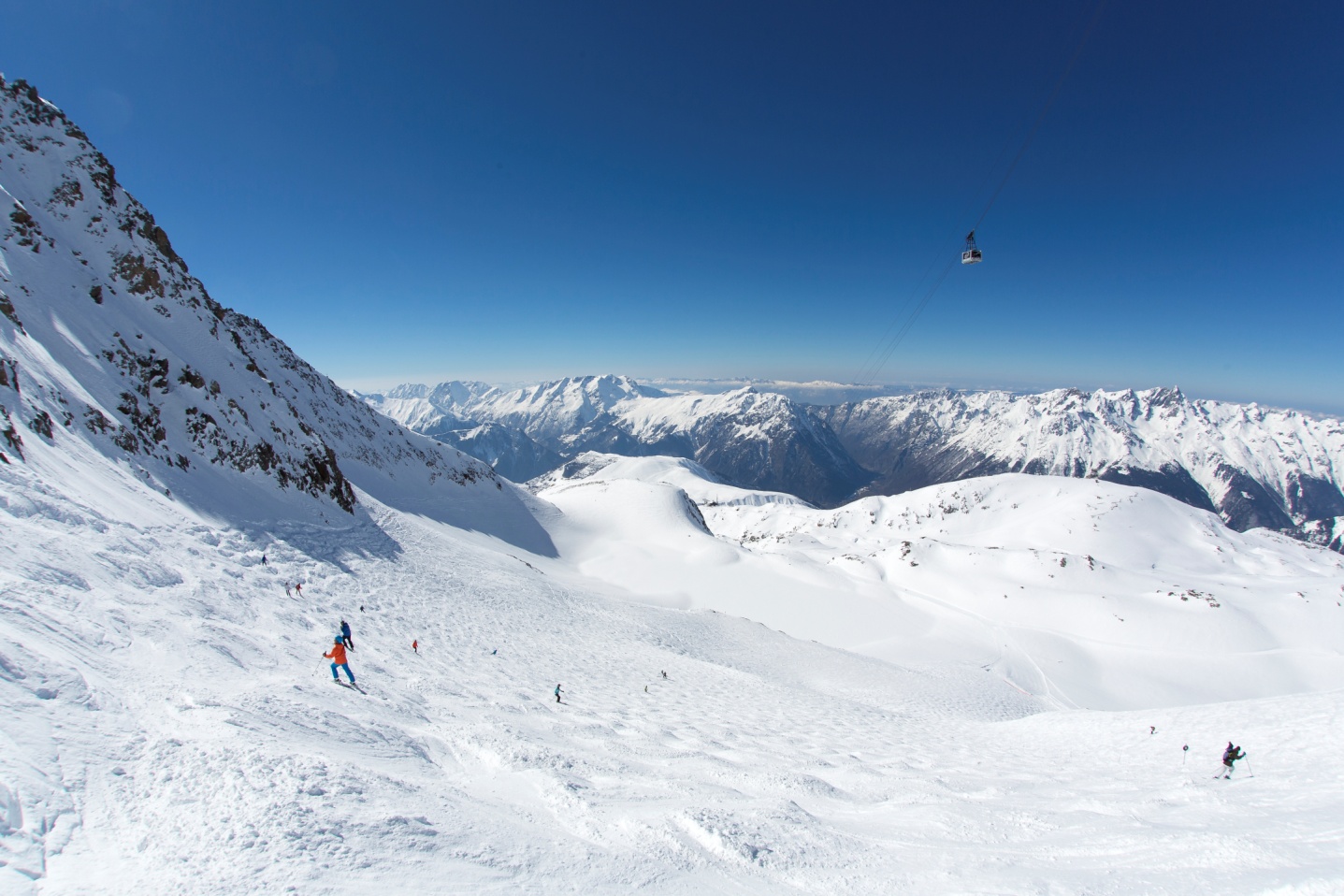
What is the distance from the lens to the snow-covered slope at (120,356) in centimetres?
2212

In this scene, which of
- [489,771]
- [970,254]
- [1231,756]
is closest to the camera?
[489,771]

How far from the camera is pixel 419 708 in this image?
38.5 ft

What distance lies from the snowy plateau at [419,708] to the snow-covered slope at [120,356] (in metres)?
0.22

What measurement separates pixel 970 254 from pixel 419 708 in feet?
82.8

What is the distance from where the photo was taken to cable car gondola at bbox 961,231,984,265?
20625 mm

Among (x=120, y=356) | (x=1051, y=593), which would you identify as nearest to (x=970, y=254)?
(x=120, y=356)

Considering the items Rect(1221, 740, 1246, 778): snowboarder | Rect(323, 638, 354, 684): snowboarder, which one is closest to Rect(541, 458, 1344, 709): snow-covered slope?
Rect(1221, 740, 1246, 778): snowboarder

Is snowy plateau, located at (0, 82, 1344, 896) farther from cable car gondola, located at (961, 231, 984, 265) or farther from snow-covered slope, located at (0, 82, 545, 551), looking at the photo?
cable car gondola, located at (961, 231, 984, 265)

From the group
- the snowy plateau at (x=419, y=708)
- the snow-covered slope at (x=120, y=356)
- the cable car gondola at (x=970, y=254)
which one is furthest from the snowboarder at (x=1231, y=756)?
the snow-covered slope at (x=120, y=356)

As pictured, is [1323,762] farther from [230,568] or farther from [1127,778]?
[230,568]

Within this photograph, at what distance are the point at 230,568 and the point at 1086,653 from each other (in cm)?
7545

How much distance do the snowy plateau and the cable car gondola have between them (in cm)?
1844

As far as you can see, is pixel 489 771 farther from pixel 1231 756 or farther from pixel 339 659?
pixel 1231 756

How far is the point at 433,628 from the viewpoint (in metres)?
21.1
